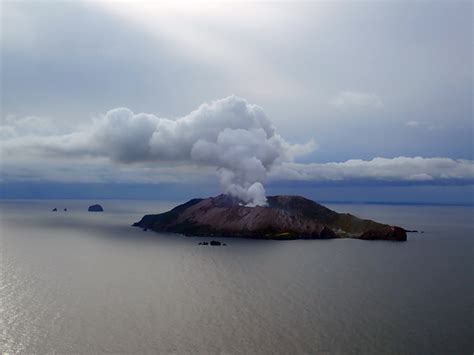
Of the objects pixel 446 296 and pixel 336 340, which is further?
pixel 446 296

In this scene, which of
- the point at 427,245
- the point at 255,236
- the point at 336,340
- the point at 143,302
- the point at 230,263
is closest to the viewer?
the point at 336,340

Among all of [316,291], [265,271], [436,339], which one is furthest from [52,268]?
[436,339]

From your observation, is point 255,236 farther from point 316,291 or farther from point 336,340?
point 336,340

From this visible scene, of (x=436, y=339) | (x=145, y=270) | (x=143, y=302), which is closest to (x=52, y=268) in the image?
(x=145, y=270)

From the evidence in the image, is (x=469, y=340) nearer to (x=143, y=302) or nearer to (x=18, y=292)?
(x=143, y=302)

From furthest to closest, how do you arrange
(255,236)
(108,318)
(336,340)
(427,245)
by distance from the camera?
(255,236) → (427,245) → (108,318) → (336,340)

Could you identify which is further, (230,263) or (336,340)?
(230,263)
